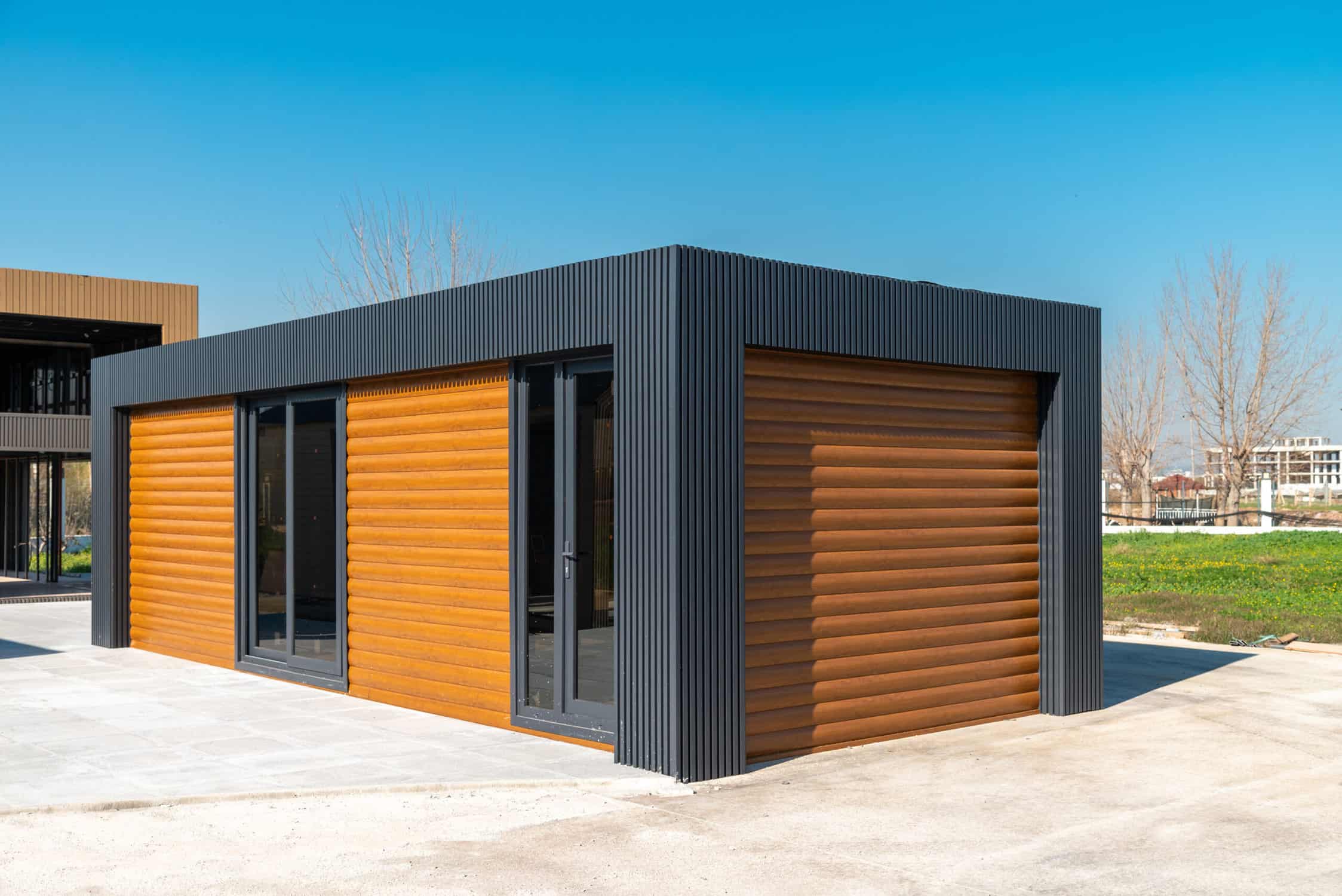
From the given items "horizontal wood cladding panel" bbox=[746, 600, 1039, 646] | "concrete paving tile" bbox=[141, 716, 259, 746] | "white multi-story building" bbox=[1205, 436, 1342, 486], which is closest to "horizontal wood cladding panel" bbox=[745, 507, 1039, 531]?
"horizontal wood cladding panel" bbox=[746, 600, 1039, 646]

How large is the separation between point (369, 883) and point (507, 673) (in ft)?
11.6

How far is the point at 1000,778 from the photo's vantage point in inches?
278

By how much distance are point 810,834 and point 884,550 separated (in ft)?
9.48

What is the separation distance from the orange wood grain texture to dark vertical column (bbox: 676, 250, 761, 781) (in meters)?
1.97

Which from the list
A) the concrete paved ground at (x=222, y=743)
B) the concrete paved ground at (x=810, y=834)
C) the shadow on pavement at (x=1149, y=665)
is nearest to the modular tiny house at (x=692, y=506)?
the concrete paved ground at (x=222, y=743)

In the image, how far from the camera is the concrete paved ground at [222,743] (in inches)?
269

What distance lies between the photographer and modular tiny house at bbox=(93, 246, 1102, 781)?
7164 millimetres

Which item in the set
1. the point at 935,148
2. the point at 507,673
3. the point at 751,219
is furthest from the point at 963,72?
the point at 507,673

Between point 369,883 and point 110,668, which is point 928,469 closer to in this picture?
point 369,883

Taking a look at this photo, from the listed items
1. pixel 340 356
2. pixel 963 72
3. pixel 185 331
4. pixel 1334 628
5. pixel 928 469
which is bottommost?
pixel 1334 628

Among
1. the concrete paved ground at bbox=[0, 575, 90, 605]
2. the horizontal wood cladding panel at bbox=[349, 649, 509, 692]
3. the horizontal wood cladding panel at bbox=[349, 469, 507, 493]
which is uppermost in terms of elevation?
the horizontal wood cladding panel at bbox=[349, 469, 507, 493]

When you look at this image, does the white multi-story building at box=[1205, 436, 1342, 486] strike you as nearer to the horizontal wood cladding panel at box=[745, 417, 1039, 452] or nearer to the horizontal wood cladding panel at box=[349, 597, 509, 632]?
the horizontal wood cladding panel at box=[745, 417, 1039, 452]

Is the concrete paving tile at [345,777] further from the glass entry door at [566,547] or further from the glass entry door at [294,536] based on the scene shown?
the glass entry door at [294,536]

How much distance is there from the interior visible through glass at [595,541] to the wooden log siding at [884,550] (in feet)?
A: 2.92
